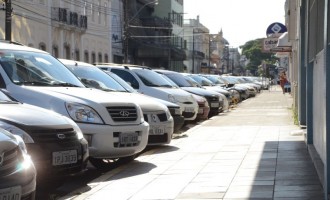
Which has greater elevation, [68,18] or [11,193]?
[68,18]

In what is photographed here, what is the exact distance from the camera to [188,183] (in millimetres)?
8289

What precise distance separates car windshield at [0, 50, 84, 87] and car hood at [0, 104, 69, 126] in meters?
1.63

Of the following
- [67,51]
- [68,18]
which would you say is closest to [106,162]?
[68,18]

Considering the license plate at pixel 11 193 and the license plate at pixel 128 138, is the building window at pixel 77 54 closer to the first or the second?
the license plate at pixel 128 138

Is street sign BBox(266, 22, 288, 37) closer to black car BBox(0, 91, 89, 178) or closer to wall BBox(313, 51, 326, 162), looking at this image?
wall BBox(313, 51, 326, 162)

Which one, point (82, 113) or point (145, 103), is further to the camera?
point (145, 103)

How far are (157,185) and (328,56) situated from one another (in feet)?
9.68

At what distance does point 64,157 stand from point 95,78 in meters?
4.75

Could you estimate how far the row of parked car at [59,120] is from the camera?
18.0ft

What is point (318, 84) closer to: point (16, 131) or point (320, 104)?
point (320, 104)

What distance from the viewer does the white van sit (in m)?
8.59

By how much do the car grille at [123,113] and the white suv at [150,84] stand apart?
538 cm

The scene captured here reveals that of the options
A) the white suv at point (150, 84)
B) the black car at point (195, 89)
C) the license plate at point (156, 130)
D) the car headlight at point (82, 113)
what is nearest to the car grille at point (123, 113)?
the car headlight at point (82, 113)

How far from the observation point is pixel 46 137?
22.6 ft
